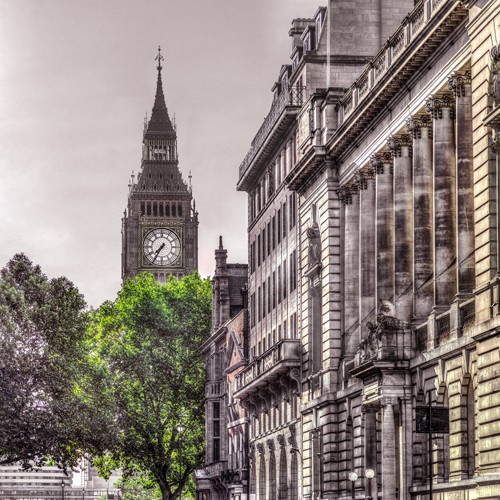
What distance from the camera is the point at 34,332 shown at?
306 ft

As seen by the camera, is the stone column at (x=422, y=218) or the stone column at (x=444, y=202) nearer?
the stone column at (x=444, y=202)

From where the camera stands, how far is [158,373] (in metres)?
122

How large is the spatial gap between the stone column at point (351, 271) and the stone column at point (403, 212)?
7.53 metres

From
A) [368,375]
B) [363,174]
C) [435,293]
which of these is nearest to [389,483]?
[368,375]

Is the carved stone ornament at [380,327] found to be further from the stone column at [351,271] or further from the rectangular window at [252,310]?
the rectangular window at [252,310]

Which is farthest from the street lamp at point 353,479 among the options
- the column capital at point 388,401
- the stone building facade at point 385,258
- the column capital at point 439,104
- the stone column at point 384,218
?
the column capital at point 439,104

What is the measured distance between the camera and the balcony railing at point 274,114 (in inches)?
3263

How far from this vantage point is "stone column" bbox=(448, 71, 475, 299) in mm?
50719

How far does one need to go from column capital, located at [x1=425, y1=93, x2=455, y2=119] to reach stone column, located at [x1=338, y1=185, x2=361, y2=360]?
13.7 meters

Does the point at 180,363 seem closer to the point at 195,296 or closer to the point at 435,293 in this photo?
the point at 195,296

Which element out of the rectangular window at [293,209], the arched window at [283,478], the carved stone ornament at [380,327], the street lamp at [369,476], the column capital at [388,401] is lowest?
the street lamp at [369,476]

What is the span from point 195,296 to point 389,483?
7325cm

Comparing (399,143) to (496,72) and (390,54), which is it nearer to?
(390,54)

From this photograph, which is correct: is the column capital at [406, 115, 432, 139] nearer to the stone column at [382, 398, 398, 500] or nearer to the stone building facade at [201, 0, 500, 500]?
the stone building facade at [201, 0, 500, 500]
